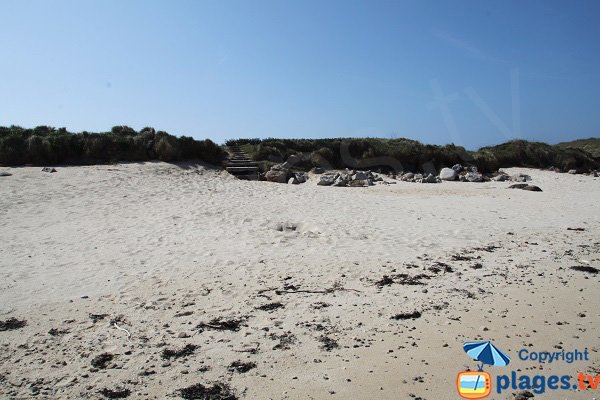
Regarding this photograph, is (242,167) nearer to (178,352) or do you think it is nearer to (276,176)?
(276,176)

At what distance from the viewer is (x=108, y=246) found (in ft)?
23.2

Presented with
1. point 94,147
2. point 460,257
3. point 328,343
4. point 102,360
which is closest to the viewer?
point 102,360

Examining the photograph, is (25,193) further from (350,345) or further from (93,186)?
(350,345)

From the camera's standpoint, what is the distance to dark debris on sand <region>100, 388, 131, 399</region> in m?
3.08

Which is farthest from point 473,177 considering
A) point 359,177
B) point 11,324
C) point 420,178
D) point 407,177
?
point 11,324

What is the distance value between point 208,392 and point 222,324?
3.84 feet

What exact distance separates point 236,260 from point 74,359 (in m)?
2.95

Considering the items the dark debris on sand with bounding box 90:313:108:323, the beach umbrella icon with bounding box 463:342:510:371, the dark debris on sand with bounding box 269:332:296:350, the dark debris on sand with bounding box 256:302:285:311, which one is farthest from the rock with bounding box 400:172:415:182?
the dark debris on sand with bounding box 90:313:108:323

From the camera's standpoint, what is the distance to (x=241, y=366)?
3471 mm

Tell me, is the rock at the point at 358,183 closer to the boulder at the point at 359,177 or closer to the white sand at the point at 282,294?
the boulder at the point at 359,177

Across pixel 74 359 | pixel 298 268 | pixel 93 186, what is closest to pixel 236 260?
pixel 298 268

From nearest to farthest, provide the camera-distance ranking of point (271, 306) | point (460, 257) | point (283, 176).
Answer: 1. point (271, 306)
2. point (460, 257)
3. point (283, 176)

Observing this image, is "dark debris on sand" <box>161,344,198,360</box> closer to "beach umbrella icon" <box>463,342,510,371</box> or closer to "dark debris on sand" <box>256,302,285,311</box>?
"dark debris on sand" <box>256,302,285,311</box>

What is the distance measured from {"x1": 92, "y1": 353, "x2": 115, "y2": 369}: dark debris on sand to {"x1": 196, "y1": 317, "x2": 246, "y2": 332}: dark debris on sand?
87cm
